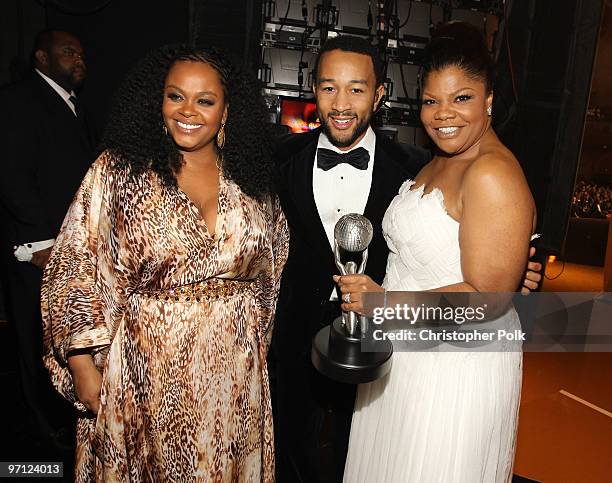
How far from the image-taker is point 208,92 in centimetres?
161

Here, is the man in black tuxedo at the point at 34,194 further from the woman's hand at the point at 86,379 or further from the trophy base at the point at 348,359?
the trophy base at the point at 348,359

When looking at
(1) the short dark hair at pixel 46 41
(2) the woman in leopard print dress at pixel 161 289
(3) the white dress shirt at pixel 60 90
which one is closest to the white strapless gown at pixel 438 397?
(2) the woman in leopard print dress at pixel 161 289

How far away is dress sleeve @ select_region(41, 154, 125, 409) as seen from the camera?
4.96 ft

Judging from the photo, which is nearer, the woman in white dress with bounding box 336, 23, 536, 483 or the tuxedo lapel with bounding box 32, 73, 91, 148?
the woman in white dress with bounding box 336, 23, 536, 483

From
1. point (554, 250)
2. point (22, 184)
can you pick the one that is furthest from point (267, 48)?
point (554, 250)

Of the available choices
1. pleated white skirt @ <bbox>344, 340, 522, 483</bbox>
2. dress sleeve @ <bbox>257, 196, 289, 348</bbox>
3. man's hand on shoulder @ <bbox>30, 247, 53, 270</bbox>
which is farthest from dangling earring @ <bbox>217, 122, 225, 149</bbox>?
man's hand on shoulder @ <bbox>30, 247, 53, 270</bbox>

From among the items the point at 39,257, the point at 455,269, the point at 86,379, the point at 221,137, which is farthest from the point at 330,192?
the point at 39,257

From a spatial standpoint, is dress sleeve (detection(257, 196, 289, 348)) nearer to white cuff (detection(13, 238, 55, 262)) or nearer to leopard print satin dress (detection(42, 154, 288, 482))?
leopard print satin dress (detection(42, 154, 288, 482))

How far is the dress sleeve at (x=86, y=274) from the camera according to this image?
151cm

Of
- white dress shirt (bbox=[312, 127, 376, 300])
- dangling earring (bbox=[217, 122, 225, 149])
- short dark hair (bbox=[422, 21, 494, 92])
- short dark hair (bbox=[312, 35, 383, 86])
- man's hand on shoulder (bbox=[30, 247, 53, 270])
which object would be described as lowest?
man's hand on shoulder (bbox=[30, 247, 53, 270])

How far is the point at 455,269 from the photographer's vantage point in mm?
1585

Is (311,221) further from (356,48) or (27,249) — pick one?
(27,249)

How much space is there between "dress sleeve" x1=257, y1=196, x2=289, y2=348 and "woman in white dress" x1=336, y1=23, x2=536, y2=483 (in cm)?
42

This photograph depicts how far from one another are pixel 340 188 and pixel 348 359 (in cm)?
88
